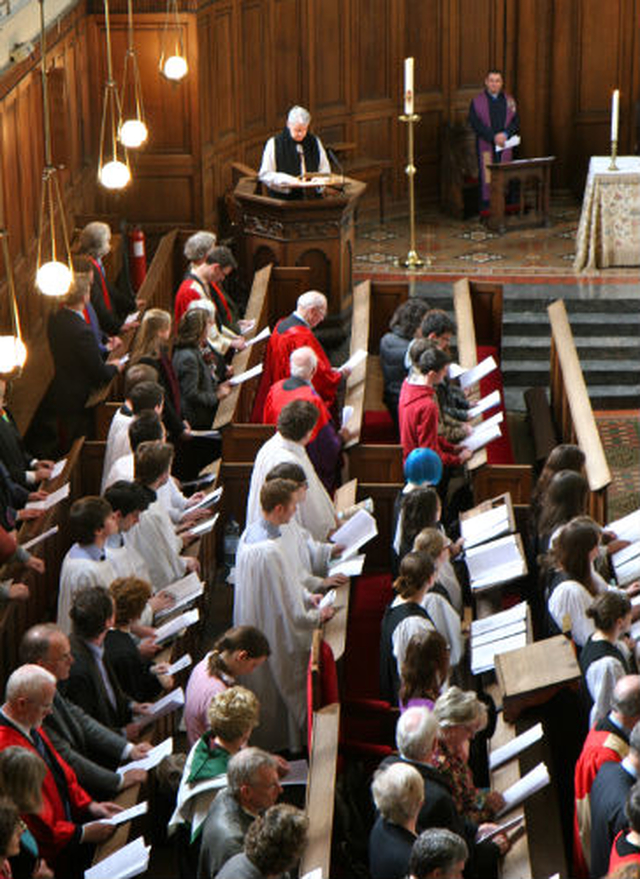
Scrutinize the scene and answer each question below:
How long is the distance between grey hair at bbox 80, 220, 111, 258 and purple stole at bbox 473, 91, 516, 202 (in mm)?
6126

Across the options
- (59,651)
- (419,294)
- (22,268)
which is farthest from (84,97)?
(59,651)

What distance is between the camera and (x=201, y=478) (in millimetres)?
9391

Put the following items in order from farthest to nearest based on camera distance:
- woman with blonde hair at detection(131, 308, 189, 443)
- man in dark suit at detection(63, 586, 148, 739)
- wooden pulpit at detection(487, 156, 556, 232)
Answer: wooden pulpit at detection(487, 156, 556, 232) → woman with blonde hair at detection(131, 308, 189, 443) → man in dark suit at detection(63, 586, 148, 739)

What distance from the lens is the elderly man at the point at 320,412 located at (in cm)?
951

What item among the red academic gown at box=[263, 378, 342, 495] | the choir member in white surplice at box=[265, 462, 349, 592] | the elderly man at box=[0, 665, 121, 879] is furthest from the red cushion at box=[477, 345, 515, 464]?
the elderly man at box=[0, 665, 121, 879]

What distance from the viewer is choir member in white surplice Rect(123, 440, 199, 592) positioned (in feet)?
26.0

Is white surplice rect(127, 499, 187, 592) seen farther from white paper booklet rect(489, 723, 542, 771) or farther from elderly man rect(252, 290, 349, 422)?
elderly man rect(252, 290, 349, 422)

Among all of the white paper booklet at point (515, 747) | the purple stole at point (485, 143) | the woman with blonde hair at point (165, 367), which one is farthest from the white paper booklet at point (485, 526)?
the purple stole at point (485, 143)

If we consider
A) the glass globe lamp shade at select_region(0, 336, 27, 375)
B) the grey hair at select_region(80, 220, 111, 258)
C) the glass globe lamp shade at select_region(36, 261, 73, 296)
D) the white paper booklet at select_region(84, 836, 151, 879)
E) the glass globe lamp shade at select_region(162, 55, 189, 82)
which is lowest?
the white paper booklet at select_region(84, 836, 151, 879)

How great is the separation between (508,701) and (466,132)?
1079 centimetres

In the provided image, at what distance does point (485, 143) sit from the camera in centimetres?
1627

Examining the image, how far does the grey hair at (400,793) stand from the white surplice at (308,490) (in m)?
3.13

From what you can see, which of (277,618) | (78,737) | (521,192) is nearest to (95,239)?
(277,618)

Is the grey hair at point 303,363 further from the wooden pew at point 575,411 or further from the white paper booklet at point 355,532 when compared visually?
the wooden pew at point 575,411
